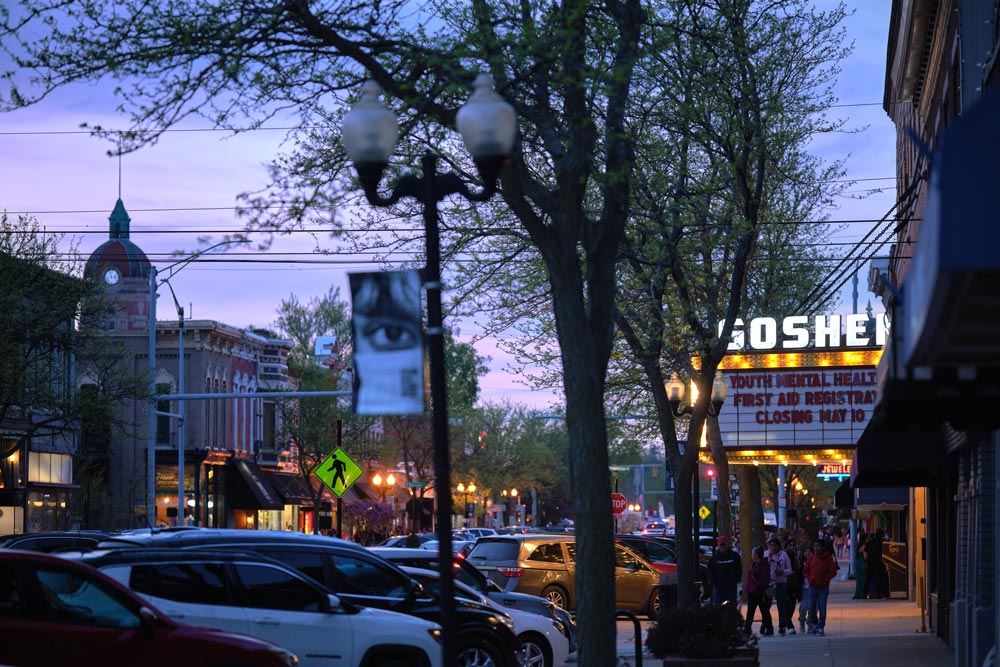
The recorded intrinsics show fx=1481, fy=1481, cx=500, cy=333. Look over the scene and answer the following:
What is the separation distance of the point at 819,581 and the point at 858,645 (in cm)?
363

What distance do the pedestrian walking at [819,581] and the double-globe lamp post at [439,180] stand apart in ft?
65.1

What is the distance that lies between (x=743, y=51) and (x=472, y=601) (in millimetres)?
7288

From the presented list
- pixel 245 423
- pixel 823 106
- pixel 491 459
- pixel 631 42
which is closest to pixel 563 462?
pixel 491 459

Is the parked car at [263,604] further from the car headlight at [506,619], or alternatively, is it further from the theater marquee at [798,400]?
the theater marquee at [798,400]

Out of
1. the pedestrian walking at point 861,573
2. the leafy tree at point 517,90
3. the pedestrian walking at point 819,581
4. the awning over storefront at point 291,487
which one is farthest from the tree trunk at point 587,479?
the awning over storefront at point 291,487

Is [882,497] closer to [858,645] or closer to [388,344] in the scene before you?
[858,645]

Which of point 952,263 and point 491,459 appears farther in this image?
point 491,459

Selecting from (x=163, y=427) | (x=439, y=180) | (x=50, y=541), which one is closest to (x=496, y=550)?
(x=50, y=541)

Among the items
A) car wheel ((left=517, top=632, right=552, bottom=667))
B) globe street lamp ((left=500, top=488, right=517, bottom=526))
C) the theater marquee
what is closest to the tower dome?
globe street lamp ((left=500, top=488, right=517, bottom=526))

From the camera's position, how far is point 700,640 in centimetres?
1728

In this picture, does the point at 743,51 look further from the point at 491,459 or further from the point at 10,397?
the point at 491,459

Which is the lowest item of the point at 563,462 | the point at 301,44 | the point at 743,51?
the point at 563,462

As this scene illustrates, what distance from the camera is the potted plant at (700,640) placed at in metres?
17.1

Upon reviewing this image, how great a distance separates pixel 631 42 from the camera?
13.9 meters
